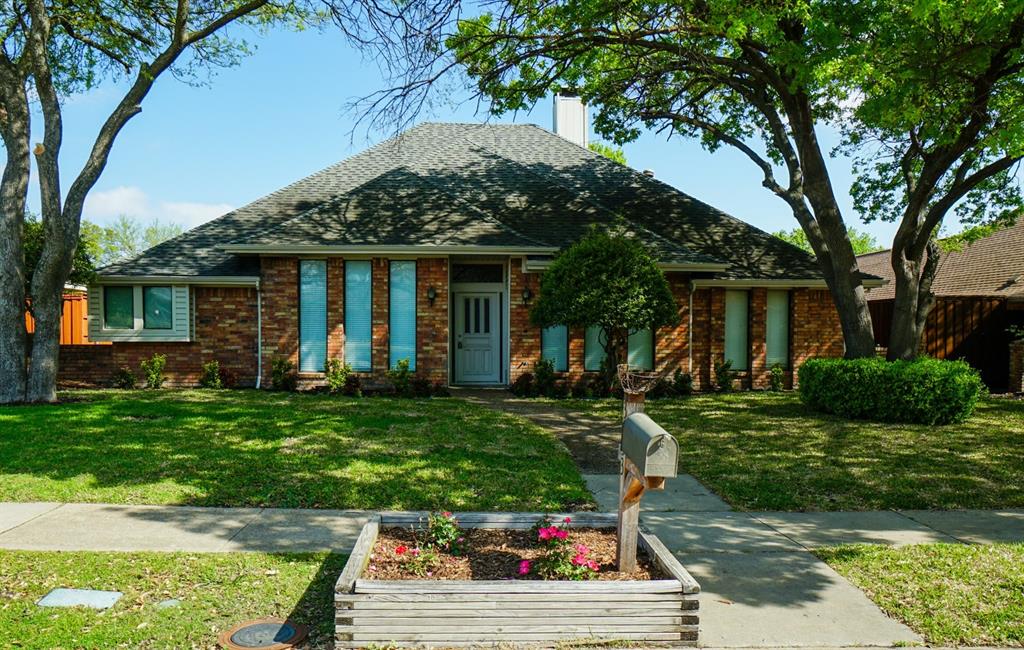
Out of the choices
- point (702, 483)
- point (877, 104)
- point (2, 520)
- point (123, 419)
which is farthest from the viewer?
point (877, 104)

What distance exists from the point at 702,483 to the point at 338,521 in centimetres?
387

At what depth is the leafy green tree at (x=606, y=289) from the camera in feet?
42.0

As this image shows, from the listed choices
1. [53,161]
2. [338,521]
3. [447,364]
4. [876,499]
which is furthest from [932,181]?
[53,161]

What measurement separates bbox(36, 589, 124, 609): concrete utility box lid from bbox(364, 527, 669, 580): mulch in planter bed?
5.10ft

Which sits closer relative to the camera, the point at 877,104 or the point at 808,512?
the point at 808,512

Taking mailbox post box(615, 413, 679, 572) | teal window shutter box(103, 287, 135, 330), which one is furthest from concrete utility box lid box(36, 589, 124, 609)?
teal window shutter box(103, 287, 135, 330)

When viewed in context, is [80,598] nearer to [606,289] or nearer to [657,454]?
[657,454]

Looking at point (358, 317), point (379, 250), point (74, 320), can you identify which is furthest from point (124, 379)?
point (74, 320)

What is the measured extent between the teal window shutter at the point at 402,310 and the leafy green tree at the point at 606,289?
3.10 metres

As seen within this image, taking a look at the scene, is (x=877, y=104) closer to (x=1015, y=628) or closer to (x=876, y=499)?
(x=876, y=499)

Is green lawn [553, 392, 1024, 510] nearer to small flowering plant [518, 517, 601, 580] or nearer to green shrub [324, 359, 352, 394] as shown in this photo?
small flowering plant [518, 517, 601, 580]

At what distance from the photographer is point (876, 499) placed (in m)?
6.74

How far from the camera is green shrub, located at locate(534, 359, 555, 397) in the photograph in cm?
1473

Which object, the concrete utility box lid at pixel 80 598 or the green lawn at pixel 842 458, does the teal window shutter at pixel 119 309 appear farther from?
the concrete utility box lid at pixel 80 598
